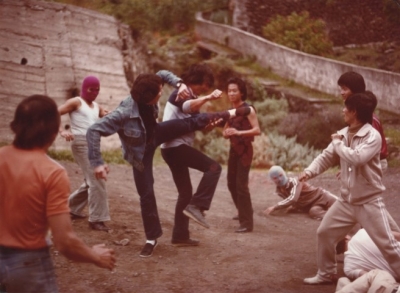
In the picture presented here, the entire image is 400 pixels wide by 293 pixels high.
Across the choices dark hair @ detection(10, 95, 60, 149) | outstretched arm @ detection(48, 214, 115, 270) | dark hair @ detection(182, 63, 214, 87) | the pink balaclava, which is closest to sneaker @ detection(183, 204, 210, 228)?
dark hair @ detection(182, 63, 214, 87)

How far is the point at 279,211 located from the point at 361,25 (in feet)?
27.4

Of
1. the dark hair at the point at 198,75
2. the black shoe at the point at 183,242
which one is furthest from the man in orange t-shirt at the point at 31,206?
the black shoe at the point at 183,242

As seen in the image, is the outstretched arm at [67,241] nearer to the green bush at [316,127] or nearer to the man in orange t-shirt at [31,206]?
the man in orange t-shirt at [31,206]

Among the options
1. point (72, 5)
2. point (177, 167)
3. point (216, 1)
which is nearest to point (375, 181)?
point (177, 167)

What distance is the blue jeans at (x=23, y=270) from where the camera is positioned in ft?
10.6

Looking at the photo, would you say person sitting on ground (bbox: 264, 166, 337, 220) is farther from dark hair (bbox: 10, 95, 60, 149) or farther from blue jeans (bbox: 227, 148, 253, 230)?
dark hair (bbox: 10, 95, 60, 149)

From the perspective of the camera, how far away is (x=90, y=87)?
7.11m

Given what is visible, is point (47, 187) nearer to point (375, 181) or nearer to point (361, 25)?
point (375, 181)

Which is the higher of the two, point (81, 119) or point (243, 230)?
point (81, 119)

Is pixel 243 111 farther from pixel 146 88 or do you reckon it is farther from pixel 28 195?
pixel 28 195

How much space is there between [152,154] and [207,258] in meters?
1.15

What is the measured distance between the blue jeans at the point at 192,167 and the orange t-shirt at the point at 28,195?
3298 mm

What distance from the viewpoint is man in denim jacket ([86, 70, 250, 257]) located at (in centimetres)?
600

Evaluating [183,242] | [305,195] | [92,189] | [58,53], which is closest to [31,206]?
[183,242]
